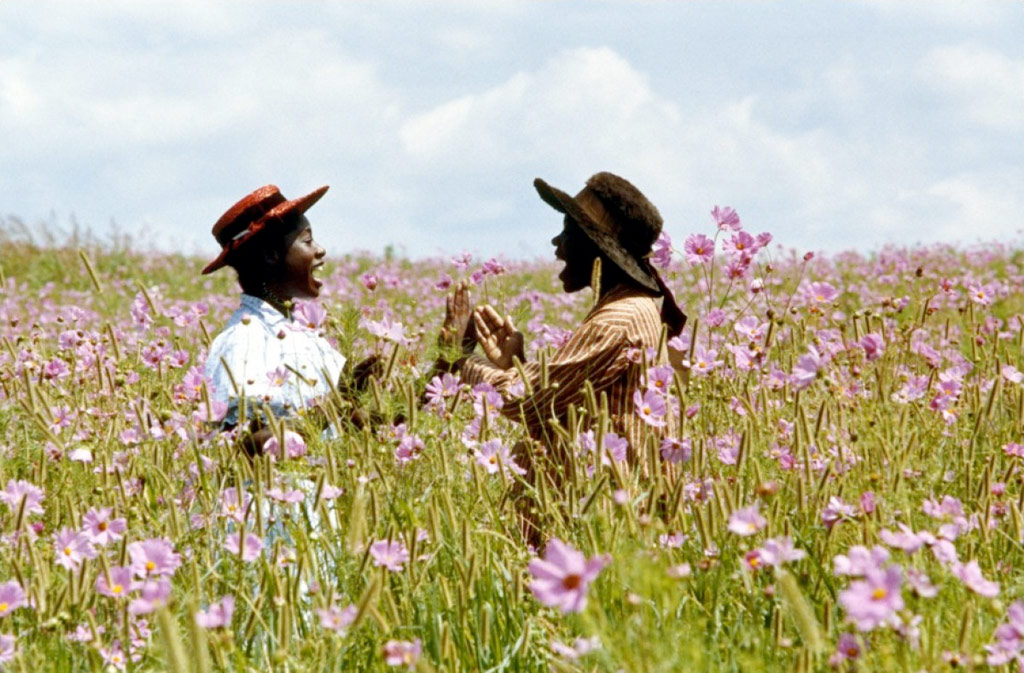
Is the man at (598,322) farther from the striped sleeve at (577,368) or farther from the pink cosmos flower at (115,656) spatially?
the pink cosmos flower at (115,656)

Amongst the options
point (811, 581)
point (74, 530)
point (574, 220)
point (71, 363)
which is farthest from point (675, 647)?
point (71, 363)

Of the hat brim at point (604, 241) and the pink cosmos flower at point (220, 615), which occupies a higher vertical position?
the hat brim at point (604, 241)

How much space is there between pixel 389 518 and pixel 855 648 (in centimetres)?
118

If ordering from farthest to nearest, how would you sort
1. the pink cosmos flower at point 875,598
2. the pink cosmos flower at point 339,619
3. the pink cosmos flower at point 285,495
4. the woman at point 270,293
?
1. the woman at point 270,293
2. the pink cosmos flower at point 285,495
3. the pink cosmos flower at point 339,619
4. the pink cosmos flower at point 875,598

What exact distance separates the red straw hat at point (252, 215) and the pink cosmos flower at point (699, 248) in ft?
4.18

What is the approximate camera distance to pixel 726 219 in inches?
143

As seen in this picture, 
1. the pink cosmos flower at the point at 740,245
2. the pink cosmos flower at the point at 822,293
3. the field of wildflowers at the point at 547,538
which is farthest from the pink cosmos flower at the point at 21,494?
the pink cosmos flower at the point at 822,293

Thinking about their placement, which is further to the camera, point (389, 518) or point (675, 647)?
point (389, 518)

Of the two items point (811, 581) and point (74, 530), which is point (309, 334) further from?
point (811, 581)

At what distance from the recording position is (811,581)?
252cm

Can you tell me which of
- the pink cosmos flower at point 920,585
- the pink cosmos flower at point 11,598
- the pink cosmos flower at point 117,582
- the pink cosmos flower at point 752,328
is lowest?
the pink cosmos flower at point 11,598

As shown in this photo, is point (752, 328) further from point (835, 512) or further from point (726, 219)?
point (835, 512)

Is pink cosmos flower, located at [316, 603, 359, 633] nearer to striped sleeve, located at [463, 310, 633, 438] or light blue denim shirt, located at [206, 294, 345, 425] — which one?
light blue denim shirt, located at [206, 294, 345, 425]

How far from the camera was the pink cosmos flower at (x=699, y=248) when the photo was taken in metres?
3.66
